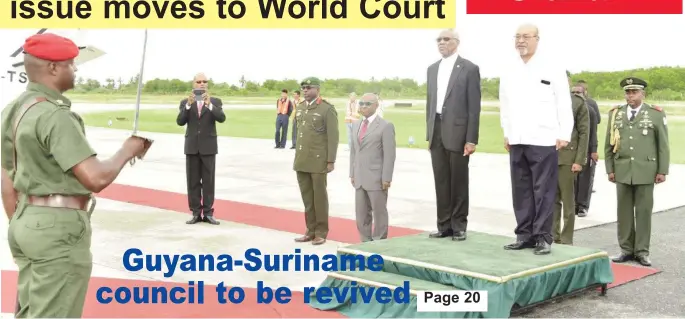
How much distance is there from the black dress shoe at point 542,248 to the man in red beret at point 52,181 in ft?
11.9

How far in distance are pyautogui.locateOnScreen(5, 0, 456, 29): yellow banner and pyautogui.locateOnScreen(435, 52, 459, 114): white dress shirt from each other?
0.62 meters

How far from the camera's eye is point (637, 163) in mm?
7332

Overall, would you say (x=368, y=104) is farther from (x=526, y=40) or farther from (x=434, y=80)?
(x=526, y=40)

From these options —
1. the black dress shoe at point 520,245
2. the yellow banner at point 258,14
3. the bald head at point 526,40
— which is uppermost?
the yellow banner at point 258,14

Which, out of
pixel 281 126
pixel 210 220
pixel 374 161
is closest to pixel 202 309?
pixel 374 161

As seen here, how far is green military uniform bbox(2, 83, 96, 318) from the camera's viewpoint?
326 cm

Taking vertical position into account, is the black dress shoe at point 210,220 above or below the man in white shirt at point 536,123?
below

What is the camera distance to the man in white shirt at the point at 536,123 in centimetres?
593

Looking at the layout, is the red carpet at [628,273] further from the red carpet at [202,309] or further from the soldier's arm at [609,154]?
the red carpet at [202,309]

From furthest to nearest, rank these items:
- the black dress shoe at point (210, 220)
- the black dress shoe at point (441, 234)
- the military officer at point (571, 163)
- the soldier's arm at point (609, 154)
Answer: the black dress shoe at point (210, 220)
the military officer at point (571, 163)
the soldier's arm at point (609, 154)
the black dress shoe at point (441, 234)

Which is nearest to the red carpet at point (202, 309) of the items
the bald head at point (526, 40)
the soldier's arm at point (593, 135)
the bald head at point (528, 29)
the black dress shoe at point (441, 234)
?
the black dress shoe at point (441, 234)

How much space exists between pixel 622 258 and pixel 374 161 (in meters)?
2.53

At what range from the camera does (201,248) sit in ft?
25.5

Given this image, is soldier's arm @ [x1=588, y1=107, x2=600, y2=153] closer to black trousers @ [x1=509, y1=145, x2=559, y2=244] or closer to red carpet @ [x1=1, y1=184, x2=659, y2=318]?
red carpet @ [x1=1, y1=184, x2=659, y2=318]
